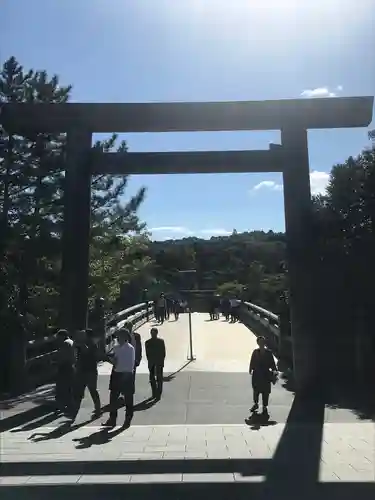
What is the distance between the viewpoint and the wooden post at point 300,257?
11250mm

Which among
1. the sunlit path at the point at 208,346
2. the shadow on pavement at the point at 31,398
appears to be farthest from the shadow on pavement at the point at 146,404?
the sunlit path at the point at 208,346

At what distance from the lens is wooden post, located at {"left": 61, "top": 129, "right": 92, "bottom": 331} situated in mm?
11609

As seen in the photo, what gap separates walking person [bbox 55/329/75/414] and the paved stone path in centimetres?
37

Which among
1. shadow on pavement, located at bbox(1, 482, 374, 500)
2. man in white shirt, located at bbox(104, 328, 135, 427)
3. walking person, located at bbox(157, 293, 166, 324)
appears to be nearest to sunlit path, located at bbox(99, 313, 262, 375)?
walking person, located at bbox(157, 293, 166, 324)

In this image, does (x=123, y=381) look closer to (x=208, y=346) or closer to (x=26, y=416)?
(x=26, y=416)

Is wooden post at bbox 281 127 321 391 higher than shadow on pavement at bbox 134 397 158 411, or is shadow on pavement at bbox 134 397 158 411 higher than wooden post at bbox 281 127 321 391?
wooden post at bbox 281 127 321 391

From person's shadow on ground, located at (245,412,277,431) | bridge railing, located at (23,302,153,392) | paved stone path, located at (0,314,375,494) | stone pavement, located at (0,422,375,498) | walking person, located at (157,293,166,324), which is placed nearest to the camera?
paved stone path, located at (0,314,375,494)

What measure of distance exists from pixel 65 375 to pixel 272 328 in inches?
384

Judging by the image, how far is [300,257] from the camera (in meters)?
11.2

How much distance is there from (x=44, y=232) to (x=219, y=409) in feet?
30.0

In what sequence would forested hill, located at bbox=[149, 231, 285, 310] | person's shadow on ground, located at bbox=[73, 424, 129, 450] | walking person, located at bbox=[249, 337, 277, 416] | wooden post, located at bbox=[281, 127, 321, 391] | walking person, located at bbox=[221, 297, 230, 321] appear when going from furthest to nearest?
forested hill, located at bbox=[149, 231, 285, 310]
walking person, located at bbox=[221, 297, 230, 321]
wooden post, located at bbox=[281, 127, 321, 391]
walking person, located at bbox=[249, 337, 277, 416]
person's shadow on ground, located at bbox=[73, 424, 129, 450]

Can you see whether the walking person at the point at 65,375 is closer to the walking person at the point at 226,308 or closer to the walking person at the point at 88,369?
the walking person at the point at 88,369

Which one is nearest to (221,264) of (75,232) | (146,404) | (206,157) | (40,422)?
(206,157)

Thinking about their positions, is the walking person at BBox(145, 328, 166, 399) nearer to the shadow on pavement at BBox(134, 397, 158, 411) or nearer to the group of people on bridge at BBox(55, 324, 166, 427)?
the shadow on pavement at BBox(134, 397, 158, 411)
